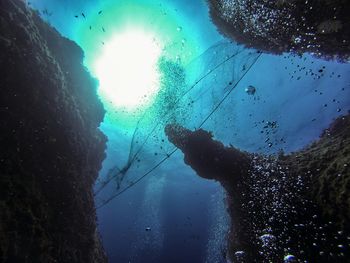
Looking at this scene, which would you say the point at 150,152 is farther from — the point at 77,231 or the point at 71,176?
the point at 77,231

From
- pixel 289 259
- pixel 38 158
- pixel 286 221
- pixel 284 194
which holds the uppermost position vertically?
pixel 38 158

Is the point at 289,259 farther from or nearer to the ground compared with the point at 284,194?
nearer to the ground

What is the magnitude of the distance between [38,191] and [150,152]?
10.5 feet

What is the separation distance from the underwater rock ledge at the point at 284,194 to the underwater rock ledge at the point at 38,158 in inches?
119

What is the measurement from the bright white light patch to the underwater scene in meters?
0.06

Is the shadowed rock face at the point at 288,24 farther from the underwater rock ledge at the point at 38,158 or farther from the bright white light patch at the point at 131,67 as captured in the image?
the underwater rock ledge at the point at 38,158

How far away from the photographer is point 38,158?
307 inches

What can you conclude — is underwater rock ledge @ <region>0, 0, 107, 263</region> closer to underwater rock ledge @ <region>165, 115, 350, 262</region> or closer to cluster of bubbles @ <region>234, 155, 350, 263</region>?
underwater rock ledge @ <region>165, 115, 350, 262</region>

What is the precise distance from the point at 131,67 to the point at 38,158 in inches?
221

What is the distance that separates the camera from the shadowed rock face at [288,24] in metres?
6.46

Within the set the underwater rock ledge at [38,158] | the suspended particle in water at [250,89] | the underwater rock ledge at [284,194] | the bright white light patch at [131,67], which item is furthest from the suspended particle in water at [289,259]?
the suspended particle in water at [250,89]

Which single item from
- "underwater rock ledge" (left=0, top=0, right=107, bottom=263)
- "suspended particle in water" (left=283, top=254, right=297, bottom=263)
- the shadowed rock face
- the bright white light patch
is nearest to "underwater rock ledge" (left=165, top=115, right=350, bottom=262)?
"suspended particle in water" (left=283, top=254, right=297, bottom=263)

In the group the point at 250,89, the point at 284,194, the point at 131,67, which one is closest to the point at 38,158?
the point at 131,67

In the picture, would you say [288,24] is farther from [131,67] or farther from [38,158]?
[38,158]
